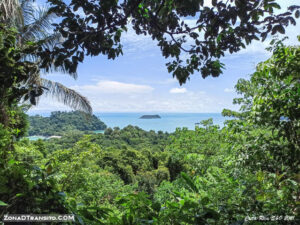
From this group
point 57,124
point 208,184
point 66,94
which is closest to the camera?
point 208,184

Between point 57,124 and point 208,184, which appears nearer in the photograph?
point 208,184

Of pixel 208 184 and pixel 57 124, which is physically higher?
pixel 208 184

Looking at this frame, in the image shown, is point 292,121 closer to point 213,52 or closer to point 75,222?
point 213,52

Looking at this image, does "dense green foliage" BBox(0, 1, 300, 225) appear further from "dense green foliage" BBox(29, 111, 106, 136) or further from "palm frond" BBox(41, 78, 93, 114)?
"dense green foliage" BBox(29, 111, 106, 136)

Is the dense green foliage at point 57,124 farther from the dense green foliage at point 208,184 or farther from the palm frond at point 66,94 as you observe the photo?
the dense green foliage at point 208,184

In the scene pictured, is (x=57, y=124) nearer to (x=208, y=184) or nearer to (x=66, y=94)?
(x=66, y=94)

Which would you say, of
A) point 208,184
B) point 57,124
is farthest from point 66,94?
point 57,124

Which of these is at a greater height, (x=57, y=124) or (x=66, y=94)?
(x=66, y=94)

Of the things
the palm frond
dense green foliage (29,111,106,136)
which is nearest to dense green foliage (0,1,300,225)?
the palm frond

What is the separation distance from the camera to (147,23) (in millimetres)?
1869

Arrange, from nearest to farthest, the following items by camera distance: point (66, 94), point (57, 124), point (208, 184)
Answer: point (208, 184) → point (66, 94) → point (57, 124)

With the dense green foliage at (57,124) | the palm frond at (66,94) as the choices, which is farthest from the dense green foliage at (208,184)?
the dense green foliage at (57,124)

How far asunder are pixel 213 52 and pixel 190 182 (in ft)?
3.67

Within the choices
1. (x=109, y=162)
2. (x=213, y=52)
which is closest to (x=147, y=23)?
(x=213, y=52)
